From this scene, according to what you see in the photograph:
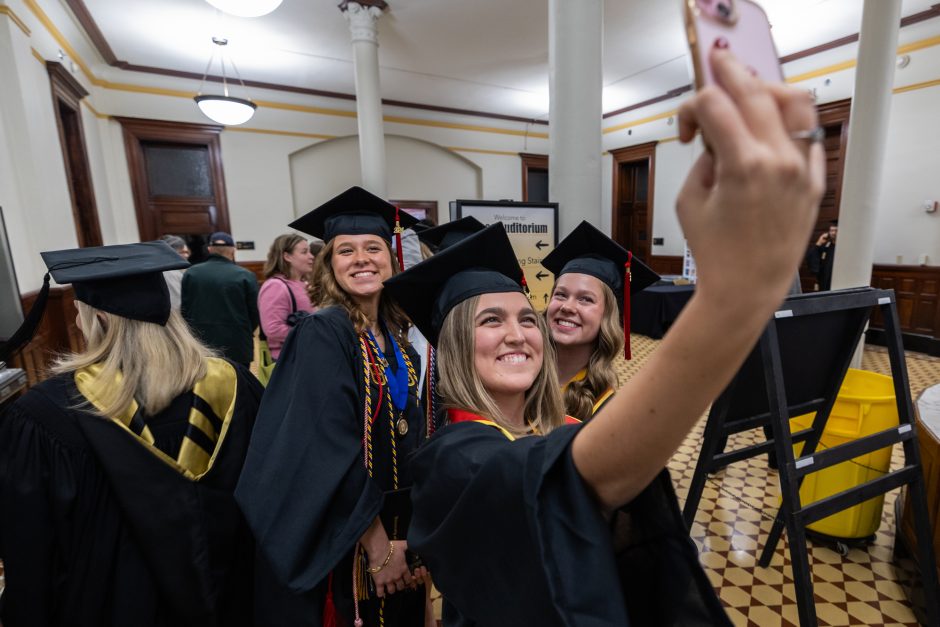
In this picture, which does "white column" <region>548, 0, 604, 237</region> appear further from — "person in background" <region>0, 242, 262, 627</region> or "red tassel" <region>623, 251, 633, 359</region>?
"person in background" <region>0, 242, 262, 627</region>

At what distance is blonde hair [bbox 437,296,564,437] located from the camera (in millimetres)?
986

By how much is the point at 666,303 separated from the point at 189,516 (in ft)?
21.5

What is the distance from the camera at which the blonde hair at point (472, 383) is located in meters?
0.99

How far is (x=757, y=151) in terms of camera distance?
13.4 inches

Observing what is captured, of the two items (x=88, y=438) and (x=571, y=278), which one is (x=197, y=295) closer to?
(x=88, y=438)

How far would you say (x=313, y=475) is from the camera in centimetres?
124

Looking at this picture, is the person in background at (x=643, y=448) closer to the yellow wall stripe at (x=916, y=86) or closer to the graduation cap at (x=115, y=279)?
the graduation cap at (x=115, y=279)

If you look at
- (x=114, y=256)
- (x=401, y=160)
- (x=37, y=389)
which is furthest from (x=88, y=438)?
(x=401, y=160)

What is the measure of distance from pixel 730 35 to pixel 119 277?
158 centimetres

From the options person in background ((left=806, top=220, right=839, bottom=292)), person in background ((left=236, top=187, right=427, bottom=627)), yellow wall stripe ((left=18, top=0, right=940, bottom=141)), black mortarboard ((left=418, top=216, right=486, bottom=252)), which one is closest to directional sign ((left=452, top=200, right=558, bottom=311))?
black mortarboard ((left=418, top=216, right=486, bottom=252))

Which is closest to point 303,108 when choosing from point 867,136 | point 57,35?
point 57,35

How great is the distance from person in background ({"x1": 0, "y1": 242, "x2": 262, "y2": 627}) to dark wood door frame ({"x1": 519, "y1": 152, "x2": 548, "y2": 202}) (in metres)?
10.4

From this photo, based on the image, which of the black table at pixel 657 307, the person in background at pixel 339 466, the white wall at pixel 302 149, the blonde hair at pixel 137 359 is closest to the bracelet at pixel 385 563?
the person in background at pixel 339 466

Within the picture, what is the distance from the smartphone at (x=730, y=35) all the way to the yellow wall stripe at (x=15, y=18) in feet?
17.6
